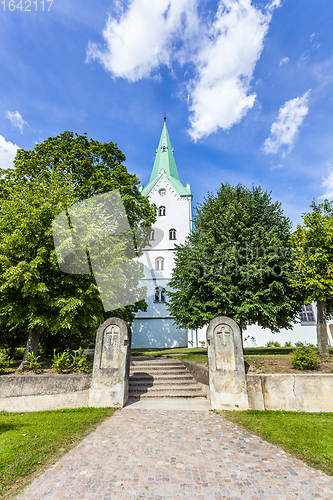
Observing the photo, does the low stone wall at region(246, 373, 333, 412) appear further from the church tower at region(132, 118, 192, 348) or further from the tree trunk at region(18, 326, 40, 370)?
the church tower at region(132, 118, 192, 348)

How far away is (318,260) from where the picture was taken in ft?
32.5

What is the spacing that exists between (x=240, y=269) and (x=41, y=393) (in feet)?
30.2

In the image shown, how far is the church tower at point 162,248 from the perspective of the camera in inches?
971

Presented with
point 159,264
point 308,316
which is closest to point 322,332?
point 308,316

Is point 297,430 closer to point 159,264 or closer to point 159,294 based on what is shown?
Answer: point 159,294

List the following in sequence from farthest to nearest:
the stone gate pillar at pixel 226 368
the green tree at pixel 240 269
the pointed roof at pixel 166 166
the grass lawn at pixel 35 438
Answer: the pointed roof at pixel 166 166, the green tree at pixel 240 269, the stone gate pillar at pixel 226 368, the grass lawn at pixel 35 438

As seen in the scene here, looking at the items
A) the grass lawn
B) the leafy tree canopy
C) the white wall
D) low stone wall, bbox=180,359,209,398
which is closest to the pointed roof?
the white wall

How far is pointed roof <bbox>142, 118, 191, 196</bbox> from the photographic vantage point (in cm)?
3069

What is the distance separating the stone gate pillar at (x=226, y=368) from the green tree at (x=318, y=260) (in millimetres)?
4519

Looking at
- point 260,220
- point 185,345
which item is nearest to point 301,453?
point 260,220

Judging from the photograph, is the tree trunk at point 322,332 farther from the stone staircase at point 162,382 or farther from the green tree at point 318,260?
the stone staircase at point 162,382

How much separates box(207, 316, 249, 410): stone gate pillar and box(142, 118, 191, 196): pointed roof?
24287 millimetres

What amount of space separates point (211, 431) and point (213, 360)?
196 centimetres

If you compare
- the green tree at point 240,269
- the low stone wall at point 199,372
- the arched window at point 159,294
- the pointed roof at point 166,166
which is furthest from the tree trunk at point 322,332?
the pointed roof at point 166,166
